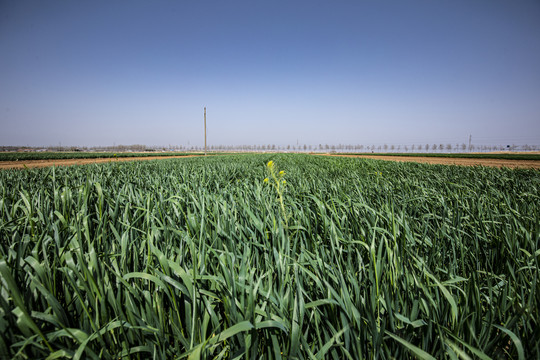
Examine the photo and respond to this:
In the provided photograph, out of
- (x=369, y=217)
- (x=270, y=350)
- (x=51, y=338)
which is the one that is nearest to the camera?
(x=51, y=338)

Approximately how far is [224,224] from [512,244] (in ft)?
6.11

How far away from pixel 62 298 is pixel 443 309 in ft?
5.68

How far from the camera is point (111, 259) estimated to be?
3.79 feet

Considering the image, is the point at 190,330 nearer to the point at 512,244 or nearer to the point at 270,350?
the point at 270,350

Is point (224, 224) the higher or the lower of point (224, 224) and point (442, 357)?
the higher

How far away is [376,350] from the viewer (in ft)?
2.50

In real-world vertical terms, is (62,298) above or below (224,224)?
below

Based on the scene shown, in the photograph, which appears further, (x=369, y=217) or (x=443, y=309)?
(x=369, y=217)

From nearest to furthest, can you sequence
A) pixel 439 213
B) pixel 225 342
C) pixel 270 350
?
pixel 270 350 → pixel 225 342 → pixel 439 213

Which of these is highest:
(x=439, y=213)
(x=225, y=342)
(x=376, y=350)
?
(x=439, y=213)

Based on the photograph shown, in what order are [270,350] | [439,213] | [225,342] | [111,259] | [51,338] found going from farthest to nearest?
1. [439,213]
2. [111,259]
3. [225,342]
4. [270,350]
5. [51,338]

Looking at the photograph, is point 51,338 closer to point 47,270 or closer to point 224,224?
point 47,270

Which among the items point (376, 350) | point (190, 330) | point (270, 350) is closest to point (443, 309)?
point (376, 350)

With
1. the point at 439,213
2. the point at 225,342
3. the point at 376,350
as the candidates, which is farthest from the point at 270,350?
the point at 439,213
